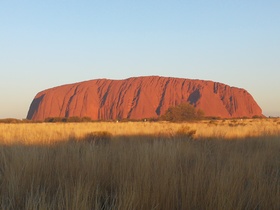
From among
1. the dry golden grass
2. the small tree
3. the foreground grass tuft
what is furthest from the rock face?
the foreground grass tuft

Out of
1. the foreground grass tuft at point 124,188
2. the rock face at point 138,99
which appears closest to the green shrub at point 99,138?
the foreground grass tuft at point 124,188

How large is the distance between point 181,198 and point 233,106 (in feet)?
356

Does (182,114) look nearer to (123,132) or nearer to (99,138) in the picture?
(123,132)

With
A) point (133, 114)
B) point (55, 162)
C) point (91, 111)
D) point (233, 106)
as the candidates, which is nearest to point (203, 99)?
point (233, 106)

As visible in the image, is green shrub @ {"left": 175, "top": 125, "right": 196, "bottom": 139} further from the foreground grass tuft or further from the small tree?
the small tree

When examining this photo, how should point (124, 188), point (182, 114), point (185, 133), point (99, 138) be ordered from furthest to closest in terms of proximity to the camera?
point (182, 114) < point (185, 133) < point (99, 138) < point (124, 188)

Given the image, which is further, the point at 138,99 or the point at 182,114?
the point at 138,99

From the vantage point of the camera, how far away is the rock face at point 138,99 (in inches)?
4077

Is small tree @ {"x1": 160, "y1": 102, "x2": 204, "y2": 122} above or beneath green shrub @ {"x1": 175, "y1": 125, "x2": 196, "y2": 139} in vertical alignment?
beneath

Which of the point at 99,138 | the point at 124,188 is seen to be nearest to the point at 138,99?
the point at 99,138

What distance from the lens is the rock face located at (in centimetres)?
10356

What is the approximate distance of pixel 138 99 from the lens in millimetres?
104562

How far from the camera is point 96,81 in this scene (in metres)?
120

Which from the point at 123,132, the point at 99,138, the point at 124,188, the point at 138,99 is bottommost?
the point at 123,132
